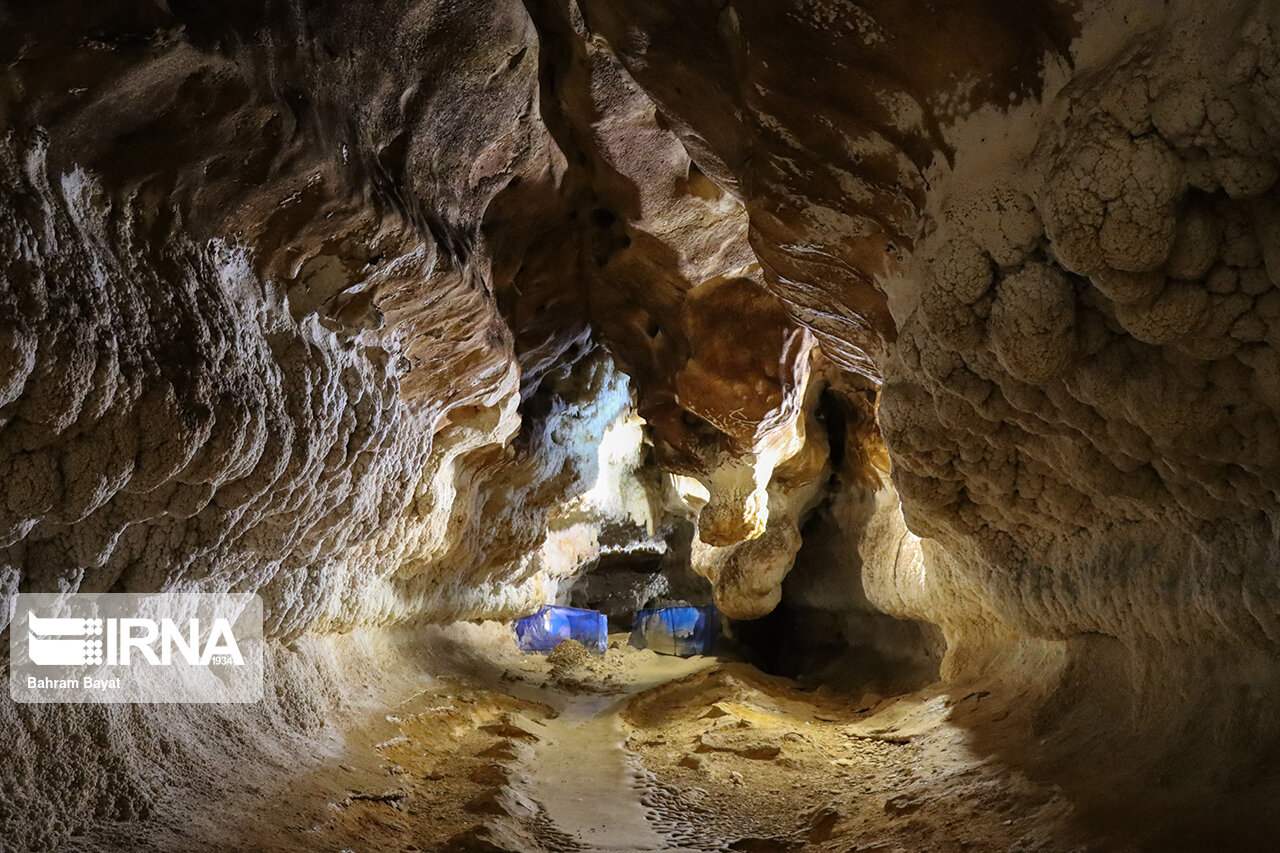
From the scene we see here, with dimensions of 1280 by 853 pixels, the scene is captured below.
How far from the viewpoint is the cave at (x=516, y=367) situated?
218 centimetres

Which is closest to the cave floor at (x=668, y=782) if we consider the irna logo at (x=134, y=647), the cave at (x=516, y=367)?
the cave at (x=516, y=367)

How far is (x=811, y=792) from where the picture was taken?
5074 millimetres

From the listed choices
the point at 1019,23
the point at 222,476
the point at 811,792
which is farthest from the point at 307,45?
the point at 811,792

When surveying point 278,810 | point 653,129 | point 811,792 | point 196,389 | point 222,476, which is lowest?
point 811,792

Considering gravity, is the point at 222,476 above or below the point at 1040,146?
below

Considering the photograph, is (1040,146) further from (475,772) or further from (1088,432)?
(475,772)

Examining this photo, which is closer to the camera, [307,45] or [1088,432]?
[1088,432]

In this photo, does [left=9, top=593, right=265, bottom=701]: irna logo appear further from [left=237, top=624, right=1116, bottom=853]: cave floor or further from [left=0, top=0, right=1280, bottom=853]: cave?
[left=237, top=624, right=1116, bottom=853]: cave floor

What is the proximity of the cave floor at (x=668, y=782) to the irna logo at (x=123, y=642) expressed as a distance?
82 centimetres

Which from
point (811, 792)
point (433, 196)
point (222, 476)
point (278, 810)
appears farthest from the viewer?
point (811, 792)

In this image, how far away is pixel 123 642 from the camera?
11.3 feet

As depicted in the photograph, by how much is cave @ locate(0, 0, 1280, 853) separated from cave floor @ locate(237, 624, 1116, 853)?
0.04 m

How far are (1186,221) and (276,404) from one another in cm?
309

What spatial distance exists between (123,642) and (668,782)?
11.4ft
